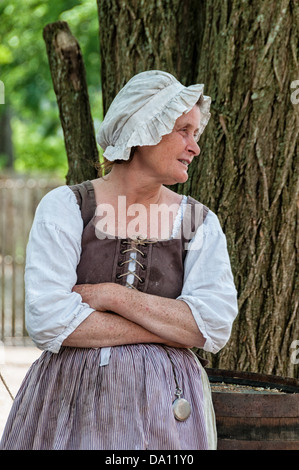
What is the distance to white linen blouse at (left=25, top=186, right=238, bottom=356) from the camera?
7.95 ft

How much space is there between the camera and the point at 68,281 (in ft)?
8.15

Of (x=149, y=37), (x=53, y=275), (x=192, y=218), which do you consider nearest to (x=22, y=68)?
(x=149, y=37)

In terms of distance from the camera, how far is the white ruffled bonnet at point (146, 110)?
254 cm

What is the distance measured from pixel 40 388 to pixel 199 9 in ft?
7.71

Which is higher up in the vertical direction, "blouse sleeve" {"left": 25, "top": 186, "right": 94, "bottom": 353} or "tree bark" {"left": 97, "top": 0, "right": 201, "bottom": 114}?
"tree bark" {"left": 97, "top": 0, "right": 201, "bottom": 114}

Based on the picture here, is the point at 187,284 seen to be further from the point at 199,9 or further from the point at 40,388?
the point at 199,9

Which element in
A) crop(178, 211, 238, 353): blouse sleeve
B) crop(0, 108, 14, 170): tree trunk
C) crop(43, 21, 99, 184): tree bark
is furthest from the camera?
crop(0, 108, 14, 170): tree trunk

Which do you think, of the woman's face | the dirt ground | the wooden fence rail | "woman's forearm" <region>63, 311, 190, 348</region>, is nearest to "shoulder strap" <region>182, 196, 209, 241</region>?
the woman's face

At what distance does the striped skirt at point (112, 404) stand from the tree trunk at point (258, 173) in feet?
3.65

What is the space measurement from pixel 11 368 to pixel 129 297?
4635 millimetres

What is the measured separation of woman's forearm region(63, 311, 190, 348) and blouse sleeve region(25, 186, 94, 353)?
0.03 m

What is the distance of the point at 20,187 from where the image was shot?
33.0 feet

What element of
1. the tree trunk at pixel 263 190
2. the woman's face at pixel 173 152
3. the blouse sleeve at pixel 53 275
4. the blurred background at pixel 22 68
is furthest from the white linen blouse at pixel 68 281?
the blurred background at pixel 22 68

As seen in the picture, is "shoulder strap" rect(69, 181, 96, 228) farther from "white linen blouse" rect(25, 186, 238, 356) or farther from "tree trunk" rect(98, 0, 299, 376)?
"tree trunk" rect(98, 0, 299, 376)
